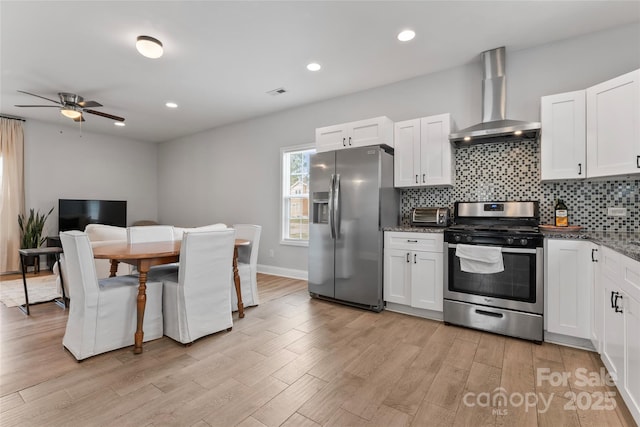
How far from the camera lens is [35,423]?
155 cm

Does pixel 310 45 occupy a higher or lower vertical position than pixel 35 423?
higher

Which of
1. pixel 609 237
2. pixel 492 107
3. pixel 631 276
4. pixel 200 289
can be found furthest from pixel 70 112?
pixel 609 237

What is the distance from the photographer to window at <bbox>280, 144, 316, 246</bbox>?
4.91 m

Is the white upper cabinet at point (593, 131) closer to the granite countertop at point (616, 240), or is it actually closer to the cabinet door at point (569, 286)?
the granite countertop at point (616, 240)

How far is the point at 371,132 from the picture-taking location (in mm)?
3428

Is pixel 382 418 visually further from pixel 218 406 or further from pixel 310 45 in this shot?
pixel 310 45

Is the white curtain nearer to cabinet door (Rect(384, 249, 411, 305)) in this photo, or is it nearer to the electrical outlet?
cabinet door (Rect(384, 249, 411, 305))

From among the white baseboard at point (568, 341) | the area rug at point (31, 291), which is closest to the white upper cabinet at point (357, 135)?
the white baseboard at point (568, 341)

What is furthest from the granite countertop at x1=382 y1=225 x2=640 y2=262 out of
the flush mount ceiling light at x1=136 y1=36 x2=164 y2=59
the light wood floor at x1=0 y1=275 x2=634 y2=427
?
the flush mount ceiling light at x1=136 y1=36 x2=164 y2=59

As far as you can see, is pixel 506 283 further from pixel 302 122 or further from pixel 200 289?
pixel 302 122

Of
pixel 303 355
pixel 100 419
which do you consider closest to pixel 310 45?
pixel 303 355

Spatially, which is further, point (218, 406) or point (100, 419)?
point (218, 406)

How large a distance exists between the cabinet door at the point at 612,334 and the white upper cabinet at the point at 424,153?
63.2 inches

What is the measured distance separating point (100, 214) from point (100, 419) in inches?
237
